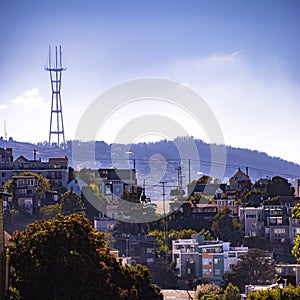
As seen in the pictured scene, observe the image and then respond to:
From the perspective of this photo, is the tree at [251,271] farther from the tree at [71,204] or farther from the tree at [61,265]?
the tree at [61,265]

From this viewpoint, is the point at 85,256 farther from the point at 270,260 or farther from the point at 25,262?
the point at 270,260

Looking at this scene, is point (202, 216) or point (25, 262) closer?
point (25, 262)

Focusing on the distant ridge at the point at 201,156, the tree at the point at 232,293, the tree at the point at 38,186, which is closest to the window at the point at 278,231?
the tree at the point at 38,186

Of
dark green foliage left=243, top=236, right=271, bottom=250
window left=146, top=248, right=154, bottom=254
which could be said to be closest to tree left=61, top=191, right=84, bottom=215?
window left=146, top=248, right=154, bottom=254

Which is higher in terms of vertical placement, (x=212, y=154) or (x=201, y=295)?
(x=212, y=154)

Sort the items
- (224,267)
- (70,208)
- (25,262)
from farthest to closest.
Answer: (70,208) < (224,267) < (25,262)

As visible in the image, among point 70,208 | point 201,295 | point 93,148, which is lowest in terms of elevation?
point 201,295

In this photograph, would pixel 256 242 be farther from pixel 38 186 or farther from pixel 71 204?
pixel 38 186

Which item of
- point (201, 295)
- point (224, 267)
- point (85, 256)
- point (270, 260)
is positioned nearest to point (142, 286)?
point (85, 256)

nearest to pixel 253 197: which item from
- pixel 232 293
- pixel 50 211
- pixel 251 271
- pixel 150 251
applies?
pixel 50 211
